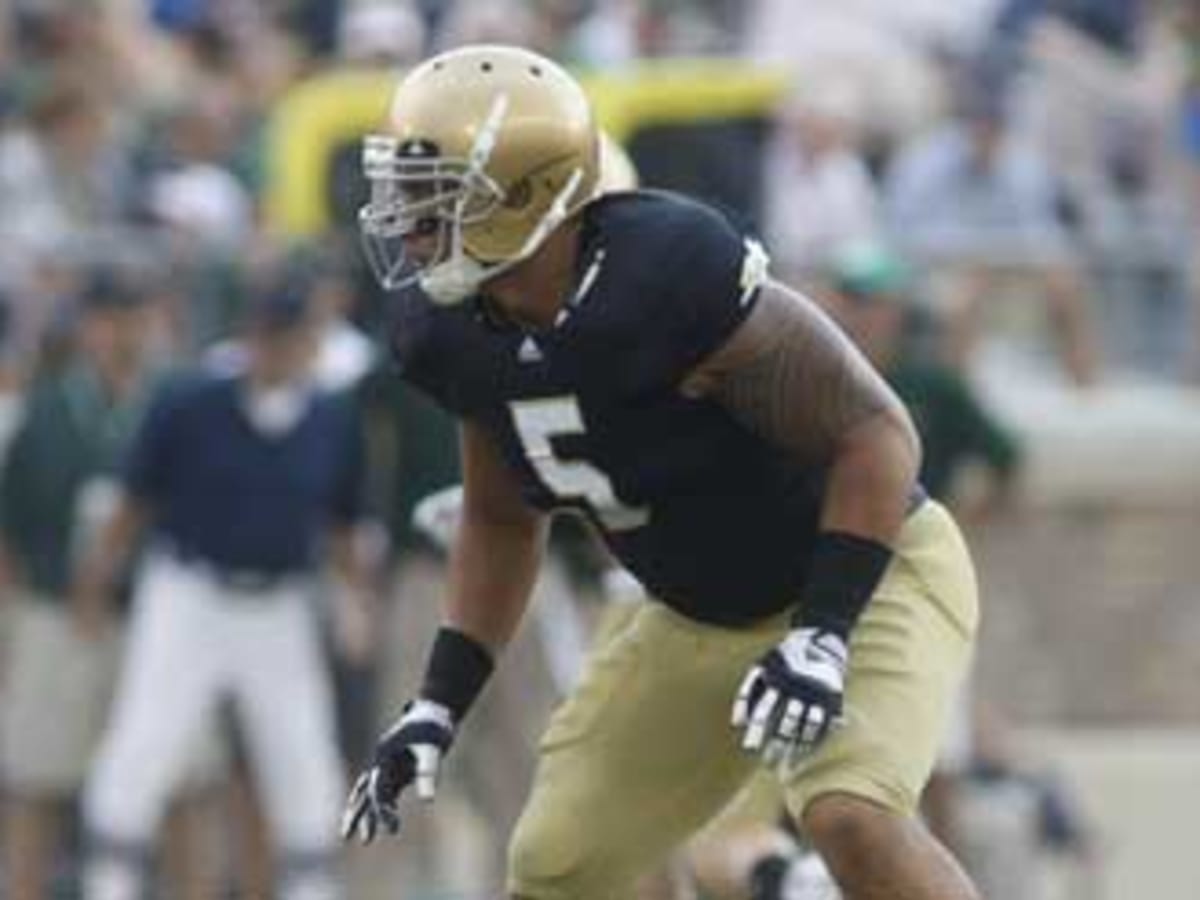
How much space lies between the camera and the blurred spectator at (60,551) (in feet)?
43.3

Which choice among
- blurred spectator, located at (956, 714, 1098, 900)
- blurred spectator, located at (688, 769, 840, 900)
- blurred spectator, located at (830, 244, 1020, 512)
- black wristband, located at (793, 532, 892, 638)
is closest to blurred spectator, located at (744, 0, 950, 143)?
blurred spectator, located at (830, 244, 1020, 512)

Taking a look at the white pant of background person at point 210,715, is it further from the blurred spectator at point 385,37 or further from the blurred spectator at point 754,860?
the blurred spectator at point 754,860

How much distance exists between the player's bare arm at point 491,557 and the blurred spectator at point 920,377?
4.02m

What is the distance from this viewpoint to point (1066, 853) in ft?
45.9

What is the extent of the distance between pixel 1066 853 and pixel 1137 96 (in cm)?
320

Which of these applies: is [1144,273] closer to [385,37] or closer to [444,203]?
[385,37]

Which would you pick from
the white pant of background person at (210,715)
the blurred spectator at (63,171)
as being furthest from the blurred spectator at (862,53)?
the white pant of background person at (210,715)

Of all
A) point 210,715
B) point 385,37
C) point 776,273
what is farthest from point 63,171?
point 210,715

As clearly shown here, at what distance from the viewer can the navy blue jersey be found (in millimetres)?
8000

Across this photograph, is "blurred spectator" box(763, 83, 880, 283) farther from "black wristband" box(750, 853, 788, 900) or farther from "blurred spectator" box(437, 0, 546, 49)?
"black wristband" box(750, 853, 788, 900)

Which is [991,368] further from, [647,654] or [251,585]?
[647,654]

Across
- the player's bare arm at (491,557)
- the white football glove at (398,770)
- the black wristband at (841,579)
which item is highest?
the black wristband at (841,579)

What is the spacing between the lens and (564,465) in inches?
325

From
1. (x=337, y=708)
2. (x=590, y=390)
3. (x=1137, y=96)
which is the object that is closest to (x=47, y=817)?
(x=337, y=708)
